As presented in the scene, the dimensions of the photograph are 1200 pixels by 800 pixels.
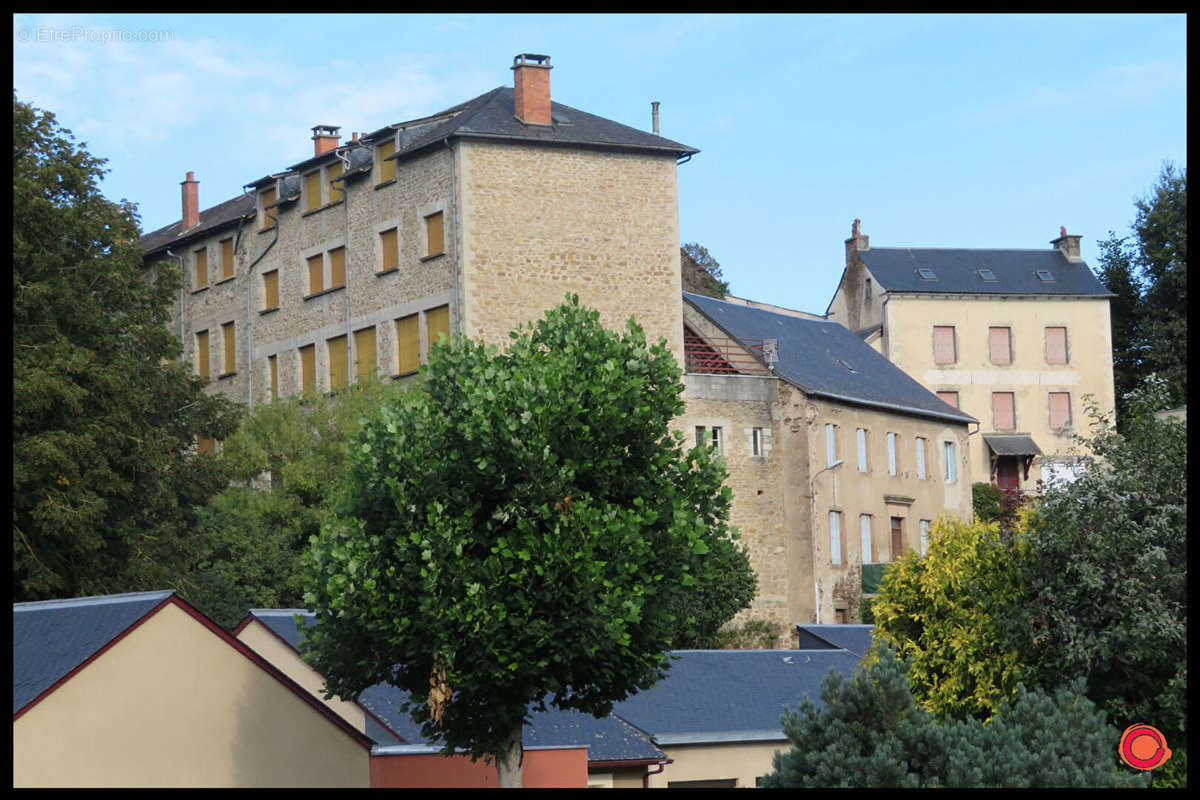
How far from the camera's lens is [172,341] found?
114 feet

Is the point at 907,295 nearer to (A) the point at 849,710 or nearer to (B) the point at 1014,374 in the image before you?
(B) the point at 1014,374

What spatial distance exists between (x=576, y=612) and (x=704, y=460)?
120 inches

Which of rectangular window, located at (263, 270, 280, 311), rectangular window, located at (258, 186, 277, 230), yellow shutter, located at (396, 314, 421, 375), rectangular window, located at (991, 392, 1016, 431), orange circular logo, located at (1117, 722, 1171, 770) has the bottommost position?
orange circular logo, located at (1117, 722, 1171, 770)

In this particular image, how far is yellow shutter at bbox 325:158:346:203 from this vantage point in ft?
146

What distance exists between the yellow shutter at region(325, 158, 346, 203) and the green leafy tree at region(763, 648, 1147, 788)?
100ft

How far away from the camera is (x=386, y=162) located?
42906mm

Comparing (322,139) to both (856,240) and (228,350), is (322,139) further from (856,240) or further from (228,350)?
(856,240)

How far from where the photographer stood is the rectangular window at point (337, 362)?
43.3m

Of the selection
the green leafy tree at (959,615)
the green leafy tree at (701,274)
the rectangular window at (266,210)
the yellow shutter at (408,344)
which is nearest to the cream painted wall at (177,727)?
the green leafy tree at (959,615)

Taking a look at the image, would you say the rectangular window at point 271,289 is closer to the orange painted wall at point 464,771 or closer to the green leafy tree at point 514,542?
the orange painted wall at point 464,771

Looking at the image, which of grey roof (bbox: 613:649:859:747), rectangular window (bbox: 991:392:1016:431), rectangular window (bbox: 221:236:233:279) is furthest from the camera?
rectangular window (bbox: 991:392:1016:431)

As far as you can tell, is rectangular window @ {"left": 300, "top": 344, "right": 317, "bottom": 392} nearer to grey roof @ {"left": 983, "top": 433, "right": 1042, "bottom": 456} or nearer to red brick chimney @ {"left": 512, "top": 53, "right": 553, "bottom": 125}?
red brick chimney @ {"left": 512, "top": 53, "right": 553, "bottom": 125}

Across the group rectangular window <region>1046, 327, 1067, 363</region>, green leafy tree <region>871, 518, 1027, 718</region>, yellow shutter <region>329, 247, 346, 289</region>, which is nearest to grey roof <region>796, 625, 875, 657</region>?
green leafy tree <region>871, 518, 1027, 718</region>

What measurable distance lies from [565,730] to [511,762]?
360cm
